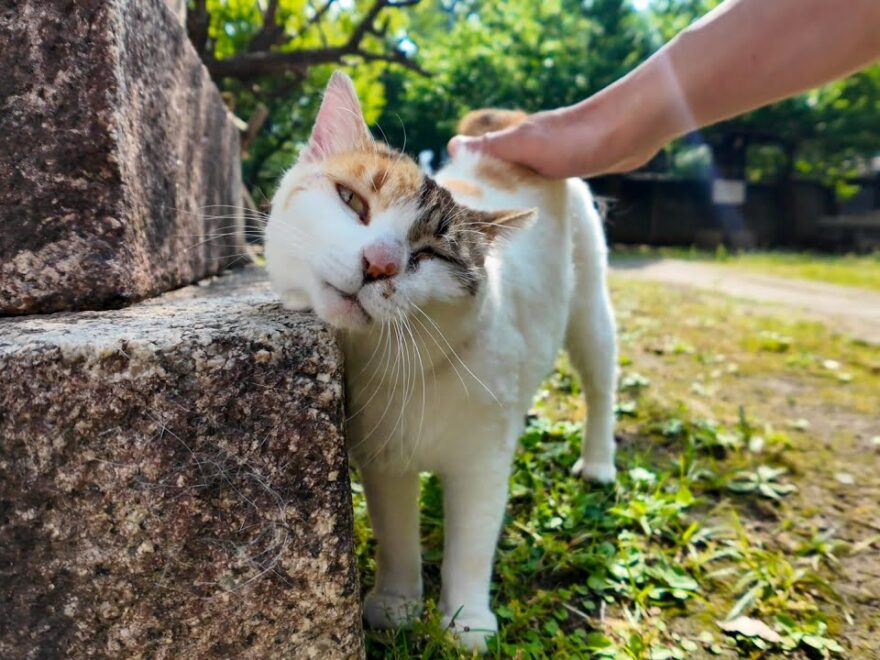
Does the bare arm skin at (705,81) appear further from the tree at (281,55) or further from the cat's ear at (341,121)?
the tree at (281,55)

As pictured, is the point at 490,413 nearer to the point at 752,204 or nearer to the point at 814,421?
the point at 814,421

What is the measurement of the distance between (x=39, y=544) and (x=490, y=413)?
906 mm

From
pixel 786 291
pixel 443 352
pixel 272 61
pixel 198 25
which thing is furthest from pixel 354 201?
pixel 786 291

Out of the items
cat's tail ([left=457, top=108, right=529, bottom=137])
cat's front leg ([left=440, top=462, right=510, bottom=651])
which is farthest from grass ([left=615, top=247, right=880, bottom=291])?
cat's front leg ([left=440, top=462, right=510, bottom=651])

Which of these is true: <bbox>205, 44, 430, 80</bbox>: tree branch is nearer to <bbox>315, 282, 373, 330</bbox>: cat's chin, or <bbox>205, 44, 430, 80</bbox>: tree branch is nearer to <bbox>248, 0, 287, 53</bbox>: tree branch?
<bbox>248, 0, 287, 53</bbox>: tree branch

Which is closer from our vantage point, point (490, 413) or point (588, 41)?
point (490, 413)

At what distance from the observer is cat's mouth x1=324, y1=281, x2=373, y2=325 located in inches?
47.2

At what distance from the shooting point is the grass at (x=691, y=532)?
5.20ft

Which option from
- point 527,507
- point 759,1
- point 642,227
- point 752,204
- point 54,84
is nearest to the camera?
point 54,84

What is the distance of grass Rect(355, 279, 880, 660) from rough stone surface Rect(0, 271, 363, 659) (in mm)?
437

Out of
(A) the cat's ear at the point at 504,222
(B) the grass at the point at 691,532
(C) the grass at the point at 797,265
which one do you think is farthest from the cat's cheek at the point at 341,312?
(C) the grass at the point at 797,265

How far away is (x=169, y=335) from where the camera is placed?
1.05m

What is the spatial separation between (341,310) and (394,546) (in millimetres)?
712

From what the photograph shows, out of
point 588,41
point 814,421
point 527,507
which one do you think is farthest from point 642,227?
point 527,507
